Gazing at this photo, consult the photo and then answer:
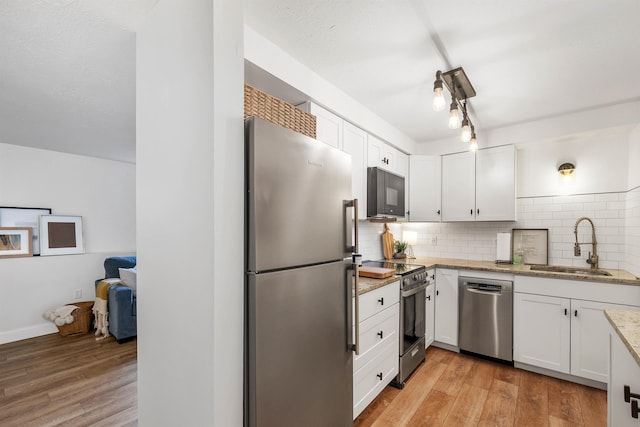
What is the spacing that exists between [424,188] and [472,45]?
6.54 feet

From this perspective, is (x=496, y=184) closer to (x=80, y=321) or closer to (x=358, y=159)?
(x=358, y=159)

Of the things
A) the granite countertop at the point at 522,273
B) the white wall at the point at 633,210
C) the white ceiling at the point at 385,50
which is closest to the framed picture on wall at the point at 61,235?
the white ceiling at the point at 385,50

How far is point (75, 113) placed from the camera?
268cm

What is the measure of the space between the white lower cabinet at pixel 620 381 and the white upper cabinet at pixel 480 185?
6.83 ft

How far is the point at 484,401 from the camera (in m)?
2.25

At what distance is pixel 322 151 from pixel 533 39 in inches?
58.0

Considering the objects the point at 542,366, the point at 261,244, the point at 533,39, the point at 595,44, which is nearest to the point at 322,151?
the point at 261,244

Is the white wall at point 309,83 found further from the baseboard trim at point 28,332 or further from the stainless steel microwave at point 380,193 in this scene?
the baseboard trim at point 28,332

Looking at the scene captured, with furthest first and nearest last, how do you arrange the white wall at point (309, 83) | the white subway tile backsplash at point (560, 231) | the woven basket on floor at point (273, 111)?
the white subway tile backsplash at point (560, 231), the white wall at point (309, 83), the woven basket on floor at point (273, 111)

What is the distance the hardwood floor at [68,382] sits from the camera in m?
2.14

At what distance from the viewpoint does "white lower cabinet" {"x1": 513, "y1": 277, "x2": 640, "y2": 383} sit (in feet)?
7.81

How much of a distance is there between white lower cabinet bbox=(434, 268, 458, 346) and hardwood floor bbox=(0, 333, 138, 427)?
2867 mm

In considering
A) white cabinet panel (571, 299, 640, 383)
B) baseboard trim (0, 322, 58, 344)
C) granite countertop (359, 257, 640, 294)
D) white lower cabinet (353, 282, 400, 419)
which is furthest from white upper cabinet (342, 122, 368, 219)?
baseboard trim (0, 322, 58, 344)

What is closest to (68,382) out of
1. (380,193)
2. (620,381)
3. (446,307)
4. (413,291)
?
(413,291)
